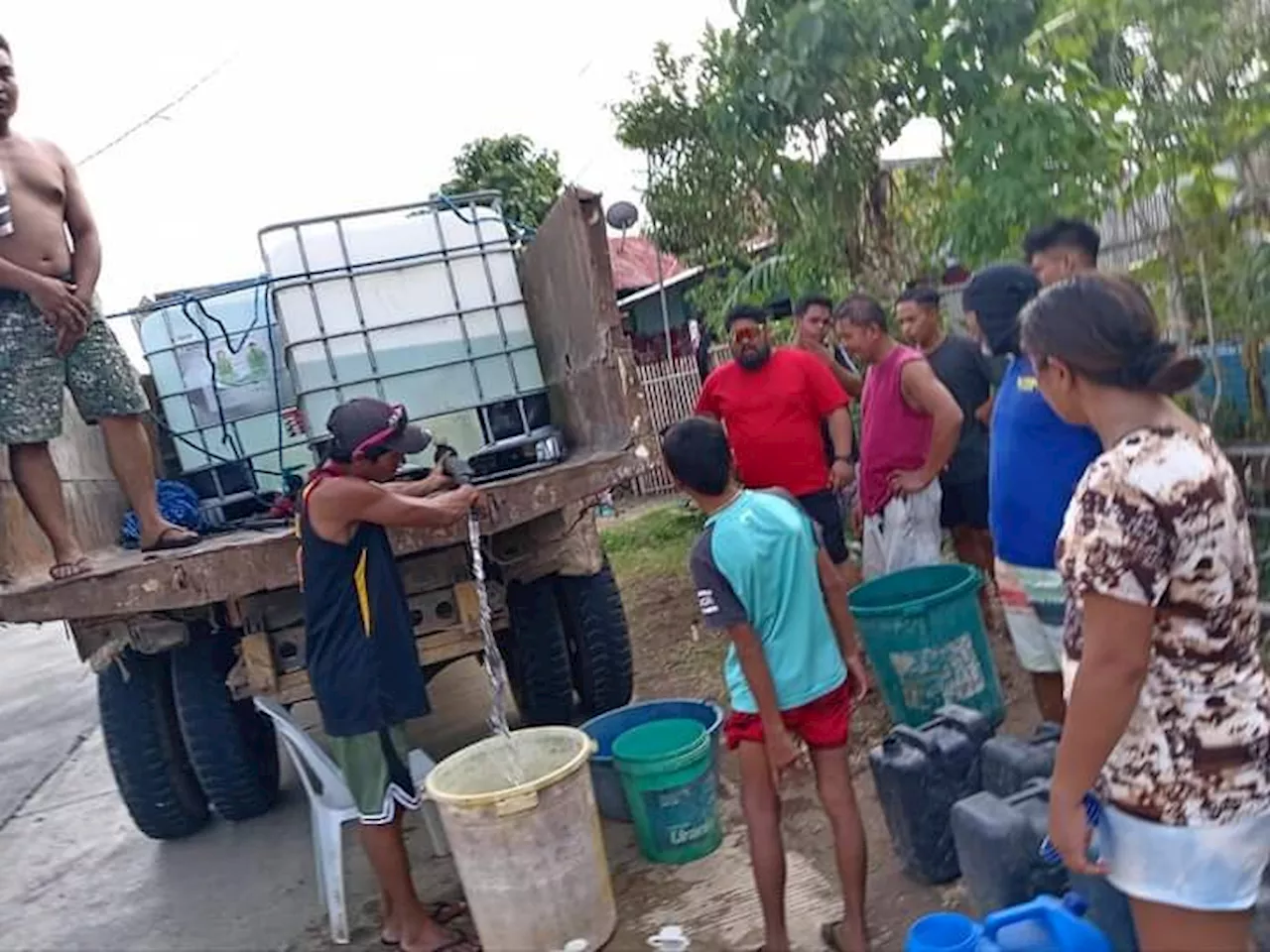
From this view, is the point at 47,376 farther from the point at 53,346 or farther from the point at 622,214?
the point at 622,214

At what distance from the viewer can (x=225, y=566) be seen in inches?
142

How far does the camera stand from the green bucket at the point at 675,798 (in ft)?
11.5

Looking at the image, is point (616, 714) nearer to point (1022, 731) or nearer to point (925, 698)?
point (925, 698)

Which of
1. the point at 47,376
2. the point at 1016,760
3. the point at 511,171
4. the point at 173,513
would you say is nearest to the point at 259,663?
the point at 173,513

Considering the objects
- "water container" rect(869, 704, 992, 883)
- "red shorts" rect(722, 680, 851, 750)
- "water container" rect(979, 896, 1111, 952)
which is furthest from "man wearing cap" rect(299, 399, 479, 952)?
"water container" rect(979, 896, 1111, 952)

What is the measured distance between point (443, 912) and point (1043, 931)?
7.29 ft

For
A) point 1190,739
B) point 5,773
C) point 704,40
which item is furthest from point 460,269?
point 5,773

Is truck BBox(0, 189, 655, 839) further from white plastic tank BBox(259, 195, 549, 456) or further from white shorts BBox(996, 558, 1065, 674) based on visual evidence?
white shorts BBox(996, 558, 1065, 674)

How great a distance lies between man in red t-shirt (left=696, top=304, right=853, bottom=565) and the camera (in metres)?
4.55

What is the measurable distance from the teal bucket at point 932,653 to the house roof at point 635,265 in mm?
13871

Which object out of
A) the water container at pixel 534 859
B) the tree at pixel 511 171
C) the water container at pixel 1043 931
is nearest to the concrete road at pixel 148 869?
the water container at pixel 534 859

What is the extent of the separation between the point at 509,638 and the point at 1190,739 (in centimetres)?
315

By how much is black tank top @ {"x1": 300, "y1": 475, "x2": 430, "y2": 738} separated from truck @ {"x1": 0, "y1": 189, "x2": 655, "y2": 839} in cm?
41

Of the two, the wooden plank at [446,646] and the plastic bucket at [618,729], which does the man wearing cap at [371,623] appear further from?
the plastic bucket at [618,729]
